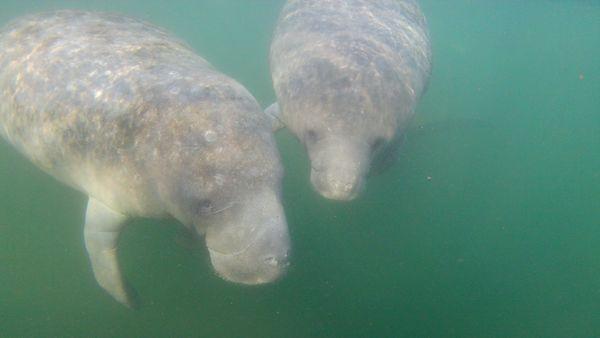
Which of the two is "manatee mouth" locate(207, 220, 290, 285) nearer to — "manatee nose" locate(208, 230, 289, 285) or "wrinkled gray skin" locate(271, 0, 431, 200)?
"manatee nose" locate(208, 230, 289, 285)

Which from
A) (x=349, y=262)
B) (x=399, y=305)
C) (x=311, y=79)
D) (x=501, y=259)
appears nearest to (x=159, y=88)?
(x=311, y=79)

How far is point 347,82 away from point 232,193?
2691mm

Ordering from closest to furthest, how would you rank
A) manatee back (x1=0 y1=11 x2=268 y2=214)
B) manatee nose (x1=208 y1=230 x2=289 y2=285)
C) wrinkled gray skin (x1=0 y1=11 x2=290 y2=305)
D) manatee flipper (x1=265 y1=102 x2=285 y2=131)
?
1. manatee nose (x1=208 y1=230 x2=289 y2=285)
2. wrinkled gray skin (x1=0 y1=11 x2=290 y2=305)
3. manatee back (x1=0 y1=11 x2=268 y2=214)
4. manatee flipper (x1=265 y1=102 x2=285 y2=131)

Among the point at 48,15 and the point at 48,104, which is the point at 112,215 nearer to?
the point at 48,104

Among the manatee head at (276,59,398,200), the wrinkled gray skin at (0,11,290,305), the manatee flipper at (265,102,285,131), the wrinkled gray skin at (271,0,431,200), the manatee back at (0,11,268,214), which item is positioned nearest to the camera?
the wrinkled gray skin at (0,11,290,305)

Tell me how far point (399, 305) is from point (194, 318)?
12.6 ft

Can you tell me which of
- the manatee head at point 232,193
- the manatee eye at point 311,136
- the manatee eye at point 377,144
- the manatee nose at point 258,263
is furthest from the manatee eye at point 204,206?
the manatee eye at point 377,144

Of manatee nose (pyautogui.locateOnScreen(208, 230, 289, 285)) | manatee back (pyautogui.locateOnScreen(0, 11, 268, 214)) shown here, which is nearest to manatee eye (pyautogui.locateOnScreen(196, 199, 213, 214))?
manatee back (pyautogui.locateOnScreen(0, 11, 268, 214))

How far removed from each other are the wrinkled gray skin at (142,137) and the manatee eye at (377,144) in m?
1.70

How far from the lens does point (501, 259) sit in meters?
9.76

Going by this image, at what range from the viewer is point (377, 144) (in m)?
5.48

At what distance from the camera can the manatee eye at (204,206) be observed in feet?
12.6

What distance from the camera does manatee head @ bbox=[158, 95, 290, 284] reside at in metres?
3.62

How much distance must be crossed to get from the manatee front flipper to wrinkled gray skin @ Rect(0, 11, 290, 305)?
1cm
